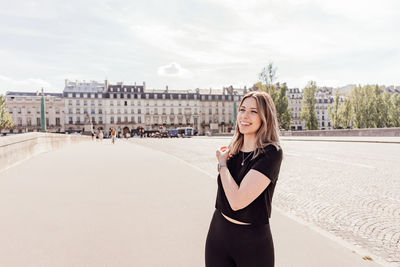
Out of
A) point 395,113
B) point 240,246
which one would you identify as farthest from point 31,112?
point 240,246

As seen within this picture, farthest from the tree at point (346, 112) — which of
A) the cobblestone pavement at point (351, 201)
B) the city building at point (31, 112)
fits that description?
the city building at point (31, 112)

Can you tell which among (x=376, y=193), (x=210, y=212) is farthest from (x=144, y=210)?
(x=376, y=193)

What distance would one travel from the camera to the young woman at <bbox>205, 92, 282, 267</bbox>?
1907mm

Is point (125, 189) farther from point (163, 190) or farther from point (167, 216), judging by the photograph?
point (167, 216)

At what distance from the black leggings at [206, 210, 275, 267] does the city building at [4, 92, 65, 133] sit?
9718 centimetres

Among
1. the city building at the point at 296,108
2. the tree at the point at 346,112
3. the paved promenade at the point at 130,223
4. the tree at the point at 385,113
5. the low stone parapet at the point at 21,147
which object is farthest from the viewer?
the city building at the point at 296,108

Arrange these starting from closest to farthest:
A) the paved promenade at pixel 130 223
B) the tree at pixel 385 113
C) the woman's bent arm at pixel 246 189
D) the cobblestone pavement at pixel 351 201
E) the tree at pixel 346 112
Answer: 1. the woman's bent arm at pixel 246 189
2. the paved promenade at pixel 130 223
3. the cobblestone pavement at pixel 351 201
4. the tree at pixel 385 113
5. the tree at pixel 346 112

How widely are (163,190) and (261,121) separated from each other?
16.8ft

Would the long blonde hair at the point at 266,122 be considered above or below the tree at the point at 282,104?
below

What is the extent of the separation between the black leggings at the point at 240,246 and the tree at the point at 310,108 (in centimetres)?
5986

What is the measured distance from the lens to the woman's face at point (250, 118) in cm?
208

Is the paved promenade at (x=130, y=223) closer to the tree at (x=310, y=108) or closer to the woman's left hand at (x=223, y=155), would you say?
the woman's left hand at (x=223, y=155)

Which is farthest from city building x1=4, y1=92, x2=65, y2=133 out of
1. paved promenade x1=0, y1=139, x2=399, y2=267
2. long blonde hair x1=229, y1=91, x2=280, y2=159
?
long blonde hair x1=229, y1=91, x2=280, y2=159

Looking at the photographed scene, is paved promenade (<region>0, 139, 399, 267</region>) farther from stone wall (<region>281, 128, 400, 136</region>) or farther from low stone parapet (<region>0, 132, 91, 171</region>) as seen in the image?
stone wall (<region>281, 128, 400, 136</region>)
